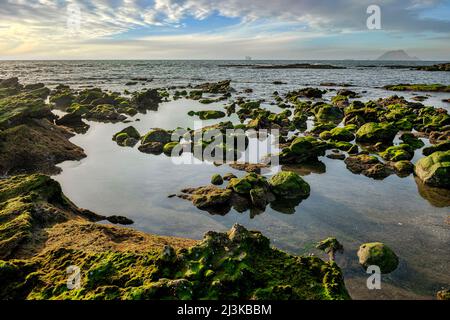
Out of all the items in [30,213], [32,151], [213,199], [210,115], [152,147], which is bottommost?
[213,199]

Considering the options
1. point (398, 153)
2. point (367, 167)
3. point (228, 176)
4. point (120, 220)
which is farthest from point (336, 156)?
point (120, 220)

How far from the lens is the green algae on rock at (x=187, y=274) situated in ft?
22.6

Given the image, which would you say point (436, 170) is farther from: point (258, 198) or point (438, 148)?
point (258, 198)

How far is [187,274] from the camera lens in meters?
7.30

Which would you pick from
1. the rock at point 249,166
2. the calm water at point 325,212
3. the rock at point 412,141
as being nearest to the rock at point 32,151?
the calm water at point 325,212

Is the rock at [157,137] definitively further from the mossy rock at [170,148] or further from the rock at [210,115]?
the rock at [210,115]

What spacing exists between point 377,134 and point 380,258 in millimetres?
18210

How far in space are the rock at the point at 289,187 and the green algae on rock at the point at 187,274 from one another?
7.76 m

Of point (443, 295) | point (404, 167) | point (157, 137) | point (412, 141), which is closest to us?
point (443, 295)

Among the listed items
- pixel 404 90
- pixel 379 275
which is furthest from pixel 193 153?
pixel 404 90

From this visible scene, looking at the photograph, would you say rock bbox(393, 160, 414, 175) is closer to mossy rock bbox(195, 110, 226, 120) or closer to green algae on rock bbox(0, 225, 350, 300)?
green algae on rock bbox(0, 225, 350, 300)

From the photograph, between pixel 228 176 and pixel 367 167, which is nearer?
pixel 228 176

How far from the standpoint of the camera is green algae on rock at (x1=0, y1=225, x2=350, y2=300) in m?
6.88
